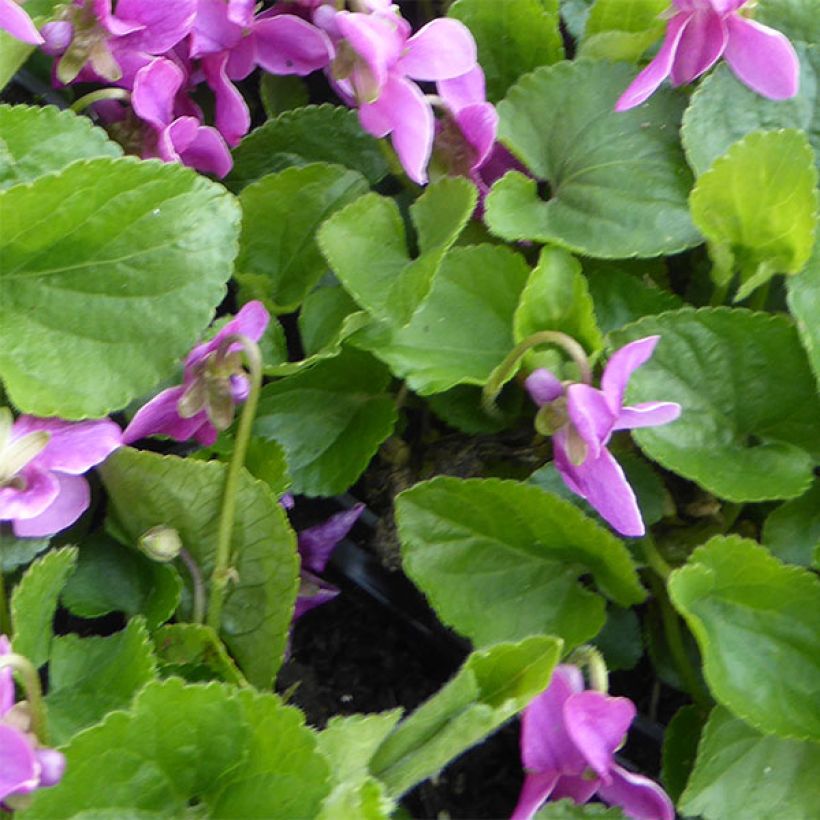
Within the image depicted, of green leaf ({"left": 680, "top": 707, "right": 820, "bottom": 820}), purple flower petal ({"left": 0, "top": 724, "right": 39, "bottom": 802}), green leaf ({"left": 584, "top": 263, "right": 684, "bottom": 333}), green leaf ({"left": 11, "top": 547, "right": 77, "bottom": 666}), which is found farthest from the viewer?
green leaf ({"left": 584, "top": 263, "right": 684, "bottom": 333})

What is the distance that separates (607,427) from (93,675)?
34cm

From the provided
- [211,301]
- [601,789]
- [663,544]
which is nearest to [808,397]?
[663,544]

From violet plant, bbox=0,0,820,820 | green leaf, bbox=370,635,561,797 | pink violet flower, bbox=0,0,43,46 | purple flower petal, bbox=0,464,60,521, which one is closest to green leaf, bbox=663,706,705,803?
violet plant, bbox=0,0,820,820

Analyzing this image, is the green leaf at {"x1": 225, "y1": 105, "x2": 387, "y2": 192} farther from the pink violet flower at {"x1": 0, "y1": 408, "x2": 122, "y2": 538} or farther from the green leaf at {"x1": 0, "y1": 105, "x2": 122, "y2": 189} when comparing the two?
the pink violet flower at {"x1": 0, "y1": 408, "x2": 122, "y2": 538}

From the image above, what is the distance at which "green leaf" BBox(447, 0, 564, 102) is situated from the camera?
2.84 feet

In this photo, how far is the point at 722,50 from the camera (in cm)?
79

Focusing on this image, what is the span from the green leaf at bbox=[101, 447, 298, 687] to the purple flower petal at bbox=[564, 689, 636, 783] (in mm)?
178

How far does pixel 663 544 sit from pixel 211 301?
0.40 m

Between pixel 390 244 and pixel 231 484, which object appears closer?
pixel 231 484

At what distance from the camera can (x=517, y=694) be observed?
0.60m

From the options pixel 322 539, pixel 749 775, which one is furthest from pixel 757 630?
pixel 322 539

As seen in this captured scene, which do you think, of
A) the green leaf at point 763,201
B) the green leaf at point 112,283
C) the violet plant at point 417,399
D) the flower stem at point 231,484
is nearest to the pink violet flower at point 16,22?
the violet plant at point 417,399

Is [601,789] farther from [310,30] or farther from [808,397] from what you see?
[310,30]

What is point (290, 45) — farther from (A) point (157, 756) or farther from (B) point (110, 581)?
(A) point (157, 756)
